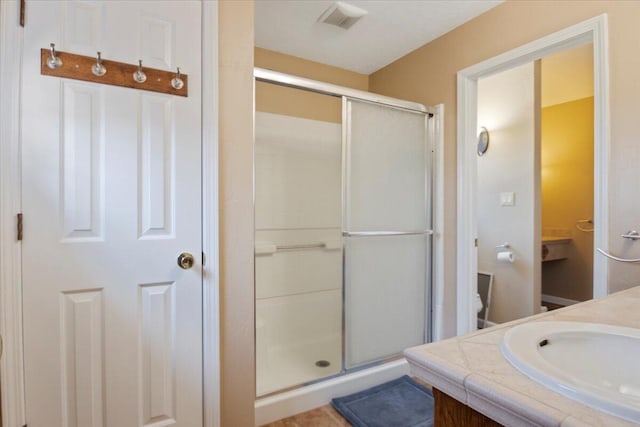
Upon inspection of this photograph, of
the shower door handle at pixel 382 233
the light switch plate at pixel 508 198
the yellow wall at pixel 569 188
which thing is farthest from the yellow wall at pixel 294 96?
the yellow wall at pixel 569 188

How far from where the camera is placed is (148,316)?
4.31 ft

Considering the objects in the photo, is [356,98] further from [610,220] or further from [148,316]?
[148,316]

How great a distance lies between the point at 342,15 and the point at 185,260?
5.84 feet

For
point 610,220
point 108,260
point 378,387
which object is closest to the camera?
point 108,260

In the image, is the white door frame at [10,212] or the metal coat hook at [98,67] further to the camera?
the metal coat hook at [98,67]

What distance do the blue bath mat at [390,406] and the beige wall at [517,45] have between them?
55 centimetres

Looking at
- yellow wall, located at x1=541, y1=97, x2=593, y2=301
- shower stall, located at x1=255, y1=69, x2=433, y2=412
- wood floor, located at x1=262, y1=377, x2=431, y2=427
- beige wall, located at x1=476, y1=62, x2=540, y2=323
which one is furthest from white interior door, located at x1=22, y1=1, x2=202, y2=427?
yellow wall, located at x1=541, y1=97, x2=593, y2=301

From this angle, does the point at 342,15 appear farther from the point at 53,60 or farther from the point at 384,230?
the point at 53,60

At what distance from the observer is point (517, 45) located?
194 cm

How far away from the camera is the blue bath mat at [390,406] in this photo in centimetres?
175

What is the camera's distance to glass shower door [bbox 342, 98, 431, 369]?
218 cm

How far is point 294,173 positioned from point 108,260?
1563 millimetres

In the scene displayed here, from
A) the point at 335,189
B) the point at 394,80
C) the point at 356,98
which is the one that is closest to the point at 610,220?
the point at 356,98

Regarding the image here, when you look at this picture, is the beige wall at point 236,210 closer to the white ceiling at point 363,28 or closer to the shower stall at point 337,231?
the shower stall at point 337,231
